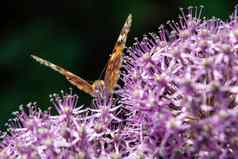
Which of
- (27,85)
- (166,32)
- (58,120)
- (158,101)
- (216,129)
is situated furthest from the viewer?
(27,85)

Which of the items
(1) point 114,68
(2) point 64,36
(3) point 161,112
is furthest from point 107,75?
(2) point 64,36

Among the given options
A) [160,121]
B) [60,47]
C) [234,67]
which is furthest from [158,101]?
[60,47]

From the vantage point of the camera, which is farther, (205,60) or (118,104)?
(118,104)

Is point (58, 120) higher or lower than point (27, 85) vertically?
lower

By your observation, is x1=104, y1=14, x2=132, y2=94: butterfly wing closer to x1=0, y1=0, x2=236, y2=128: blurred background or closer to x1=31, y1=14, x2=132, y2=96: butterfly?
x1=31, y1=14, x2=132, y2=96: butterfly

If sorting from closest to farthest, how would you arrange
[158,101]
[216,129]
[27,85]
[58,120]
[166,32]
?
1. [216,129]
2. [158,101]
3. [58,120]
4. [166,32]
5. [27,85]

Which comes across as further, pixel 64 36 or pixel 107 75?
pixel 64 36

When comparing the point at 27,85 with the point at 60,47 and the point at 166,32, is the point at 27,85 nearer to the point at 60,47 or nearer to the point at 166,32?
the point at 60,47

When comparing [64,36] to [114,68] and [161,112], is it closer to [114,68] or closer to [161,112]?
[114,68]
